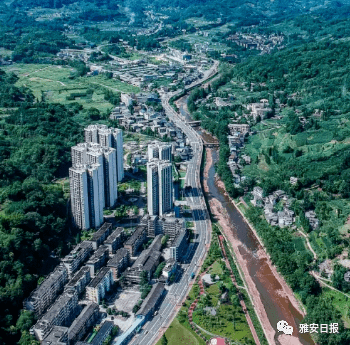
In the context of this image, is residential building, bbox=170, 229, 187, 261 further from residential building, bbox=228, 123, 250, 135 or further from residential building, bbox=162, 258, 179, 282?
residential building, bbox=228, 123, 250, 135

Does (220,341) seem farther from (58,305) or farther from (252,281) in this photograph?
(58,305)

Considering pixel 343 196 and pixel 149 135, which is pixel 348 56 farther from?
pixel 343 196

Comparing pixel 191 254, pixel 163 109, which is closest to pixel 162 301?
pixel 191 254

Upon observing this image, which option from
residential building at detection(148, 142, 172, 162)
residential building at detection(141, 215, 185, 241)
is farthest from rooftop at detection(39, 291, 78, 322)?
residential building at detection(148, 142, 172, 162)

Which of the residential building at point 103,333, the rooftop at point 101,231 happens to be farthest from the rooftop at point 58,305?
the rooftop at point 101,231

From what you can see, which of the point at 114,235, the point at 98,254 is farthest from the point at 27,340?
the point at 114,235

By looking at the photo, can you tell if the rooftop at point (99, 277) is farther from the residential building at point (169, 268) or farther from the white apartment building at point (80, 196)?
the white apartment building at point (80, 196)

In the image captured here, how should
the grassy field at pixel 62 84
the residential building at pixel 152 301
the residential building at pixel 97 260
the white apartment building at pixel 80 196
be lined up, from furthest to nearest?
1. the grassy field at pixel 62 84
2. the white apartment building at pixel 80 196
3. the residential building at pixel 97 260
4. the residential building at pixel 152 301
